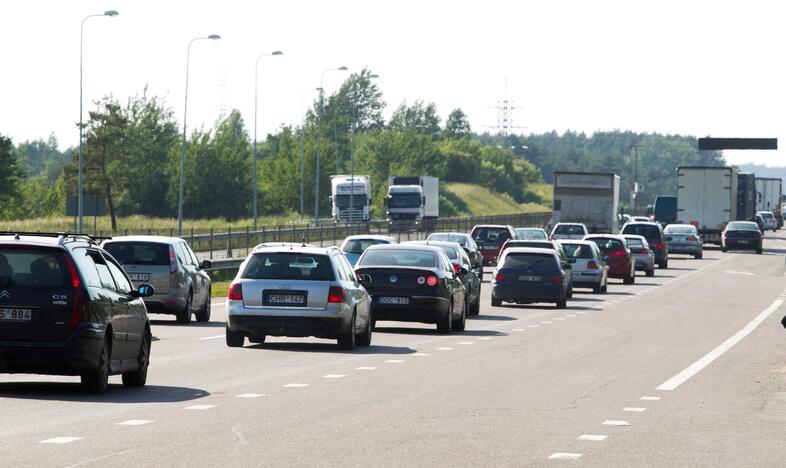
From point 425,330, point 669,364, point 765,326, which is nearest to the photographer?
point 669,364

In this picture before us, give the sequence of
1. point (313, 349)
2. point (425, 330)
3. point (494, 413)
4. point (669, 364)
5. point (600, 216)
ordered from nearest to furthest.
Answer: point (494, 413)
point (669, 364)
point (313, 349)
point (425, 330)
point (600, 216)

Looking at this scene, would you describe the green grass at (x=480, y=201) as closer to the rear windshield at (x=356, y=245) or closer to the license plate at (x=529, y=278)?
the rear windshield at (x=356, y=245)

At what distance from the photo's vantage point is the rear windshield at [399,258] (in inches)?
1083

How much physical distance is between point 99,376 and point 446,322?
492 inches

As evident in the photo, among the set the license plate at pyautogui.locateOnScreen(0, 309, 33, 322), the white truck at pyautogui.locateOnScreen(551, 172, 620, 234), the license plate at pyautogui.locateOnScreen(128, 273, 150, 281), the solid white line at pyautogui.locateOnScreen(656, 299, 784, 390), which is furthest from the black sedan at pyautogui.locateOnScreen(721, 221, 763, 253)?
the license plate at pyautogui.locateOnScreen(0, 309, 33, 322)

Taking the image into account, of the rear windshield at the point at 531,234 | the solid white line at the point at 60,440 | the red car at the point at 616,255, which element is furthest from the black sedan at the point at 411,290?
the rear windshield at the point at 531,234

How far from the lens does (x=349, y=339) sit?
894 inches

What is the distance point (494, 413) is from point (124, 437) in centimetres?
361

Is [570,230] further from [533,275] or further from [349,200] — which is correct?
[349,200]

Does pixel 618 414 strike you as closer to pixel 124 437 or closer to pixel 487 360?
pixel 124 437

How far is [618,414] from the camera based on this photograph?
14602mm

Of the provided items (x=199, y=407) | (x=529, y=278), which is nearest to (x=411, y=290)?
(x=529, y=278)

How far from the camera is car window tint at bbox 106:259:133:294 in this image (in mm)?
16516

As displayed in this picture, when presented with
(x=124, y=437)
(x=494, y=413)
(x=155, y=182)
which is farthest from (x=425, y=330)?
(x=155, y=182)
